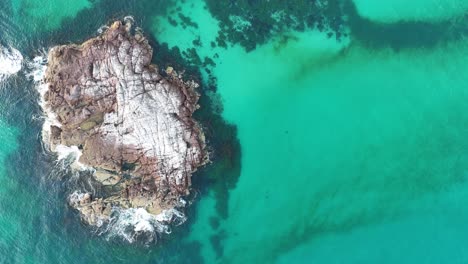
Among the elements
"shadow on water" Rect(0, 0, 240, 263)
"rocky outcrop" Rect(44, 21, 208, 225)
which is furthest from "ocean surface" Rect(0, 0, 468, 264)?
"rocky outcrop" Rect(44, 21, 208, 225)

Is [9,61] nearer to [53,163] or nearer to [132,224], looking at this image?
[53,163]

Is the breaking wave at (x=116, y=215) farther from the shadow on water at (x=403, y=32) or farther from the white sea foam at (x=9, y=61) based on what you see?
the shadow on water at (x=403, y=32)

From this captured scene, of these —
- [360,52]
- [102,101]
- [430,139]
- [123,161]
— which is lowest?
[123,161]

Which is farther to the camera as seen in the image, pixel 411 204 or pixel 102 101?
pixel 411 204

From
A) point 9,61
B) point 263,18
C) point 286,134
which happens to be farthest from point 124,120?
point 263,18

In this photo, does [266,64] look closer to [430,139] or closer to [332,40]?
[332,40]

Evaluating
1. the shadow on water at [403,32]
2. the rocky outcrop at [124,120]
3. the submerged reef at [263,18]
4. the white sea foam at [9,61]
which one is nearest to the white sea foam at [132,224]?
the rocky outcrop at [124,120]

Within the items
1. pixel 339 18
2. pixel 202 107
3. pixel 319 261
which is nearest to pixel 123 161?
pixel 202 107
